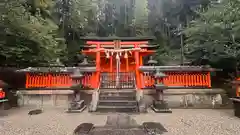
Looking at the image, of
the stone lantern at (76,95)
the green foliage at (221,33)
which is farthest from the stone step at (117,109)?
the green foliage at (221,33)

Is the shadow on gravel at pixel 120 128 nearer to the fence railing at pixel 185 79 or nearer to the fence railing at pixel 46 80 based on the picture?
the fence railing at pixel 185 79

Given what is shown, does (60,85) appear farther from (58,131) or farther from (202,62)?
(202,62)

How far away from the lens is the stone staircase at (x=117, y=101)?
922cm

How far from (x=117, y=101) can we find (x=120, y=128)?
378 cm

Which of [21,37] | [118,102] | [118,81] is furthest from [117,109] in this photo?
[21,37]

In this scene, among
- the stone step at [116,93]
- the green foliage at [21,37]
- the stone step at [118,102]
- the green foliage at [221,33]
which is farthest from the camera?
the stone step at [116,93]

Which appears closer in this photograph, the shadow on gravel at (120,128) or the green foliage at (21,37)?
the shadow on gravel at (120,128)

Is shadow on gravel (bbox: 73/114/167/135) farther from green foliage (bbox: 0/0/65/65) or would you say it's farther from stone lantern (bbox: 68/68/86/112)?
green foliage (bbox: 0/0/65/65)

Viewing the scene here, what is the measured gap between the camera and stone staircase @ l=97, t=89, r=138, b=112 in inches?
363

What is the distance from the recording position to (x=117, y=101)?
9.71m

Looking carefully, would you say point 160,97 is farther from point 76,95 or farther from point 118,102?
point 76,95

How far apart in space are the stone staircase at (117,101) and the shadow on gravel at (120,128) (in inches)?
110

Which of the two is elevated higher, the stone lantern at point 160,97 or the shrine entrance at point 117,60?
the shrine entrance at point 117,60

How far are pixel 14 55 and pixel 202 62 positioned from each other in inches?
501
